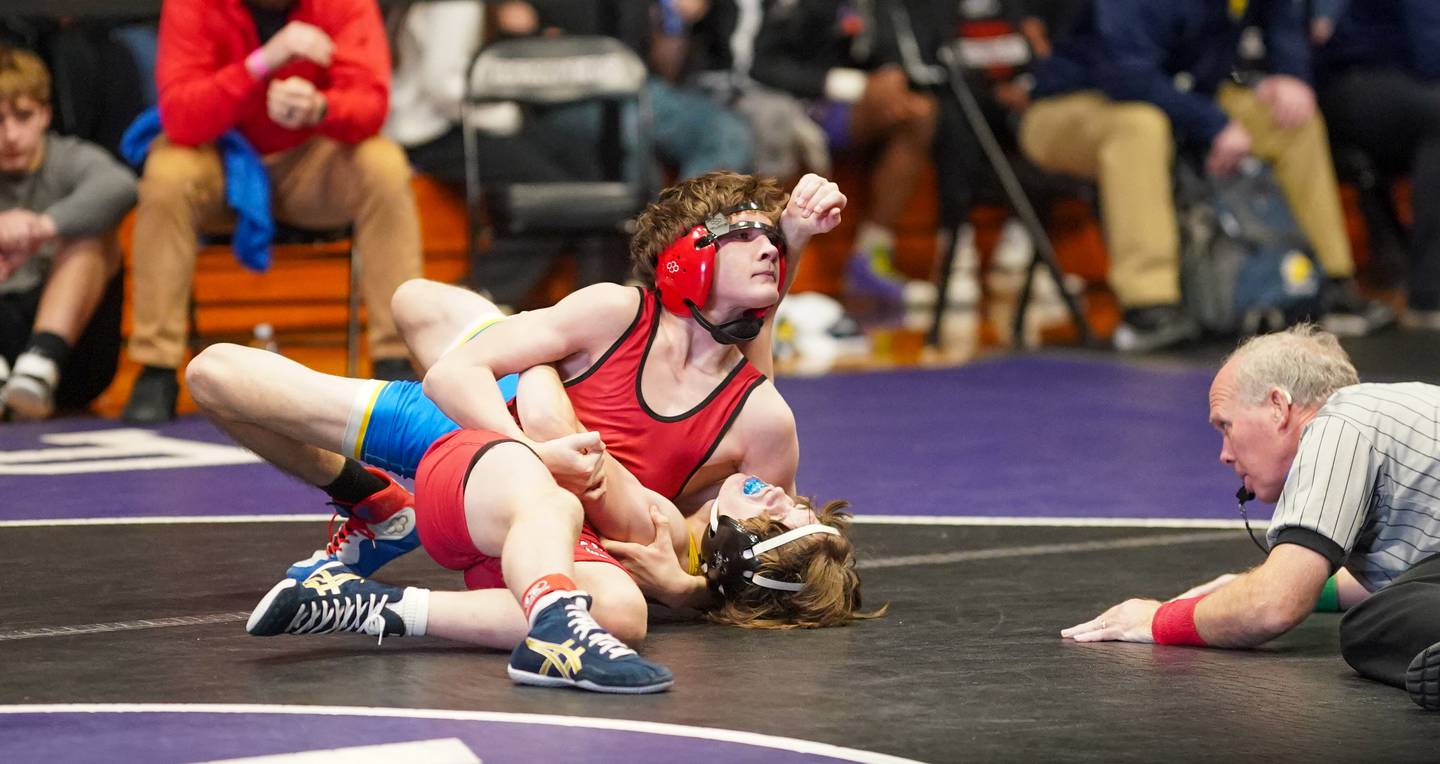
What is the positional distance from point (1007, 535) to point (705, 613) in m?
1.17

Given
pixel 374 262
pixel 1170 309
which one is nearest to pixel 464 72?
pixel 374 262

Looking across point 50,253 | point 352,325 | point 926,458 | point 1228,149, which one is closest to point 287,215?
point 352,325

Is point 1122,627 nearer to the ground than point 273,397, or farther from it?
nearer to the ground

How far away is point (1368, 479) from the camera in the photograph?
3.32 meters

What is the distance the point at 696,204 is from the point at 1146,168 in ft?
15.5

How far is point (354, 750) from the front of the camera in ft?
9.09

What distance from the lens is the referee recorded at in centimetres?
329

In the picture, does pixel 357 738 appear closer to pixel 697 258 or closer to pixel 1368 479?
pixel 697 258

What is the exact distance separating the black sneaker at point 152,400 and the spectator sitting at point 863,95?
3.46 meters

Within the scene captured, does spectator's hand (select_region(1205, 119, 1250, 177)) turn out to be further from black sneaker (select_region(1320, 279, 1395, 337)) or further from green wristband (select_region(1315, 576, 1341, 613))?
green wristband (select_region(1315, 576, 1341, 613))

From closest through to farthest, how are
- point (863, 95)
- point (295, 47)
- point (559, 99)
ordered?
point (295, 47) < point (559, 99) < point (863, 95)

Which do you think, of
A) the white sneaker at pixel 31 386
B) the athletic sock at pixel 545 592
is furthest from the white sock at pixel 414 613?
the white sneaker at pixel 31 386

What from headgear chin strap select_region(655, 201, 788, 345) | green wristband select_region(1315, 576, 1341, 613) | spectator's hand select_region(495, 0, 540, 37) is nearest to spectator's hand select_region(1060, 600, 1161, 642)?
green wristband select_region(1315, 576, 1341, 613)

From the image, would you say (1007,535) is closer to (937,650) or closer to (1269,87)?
(937,650)
